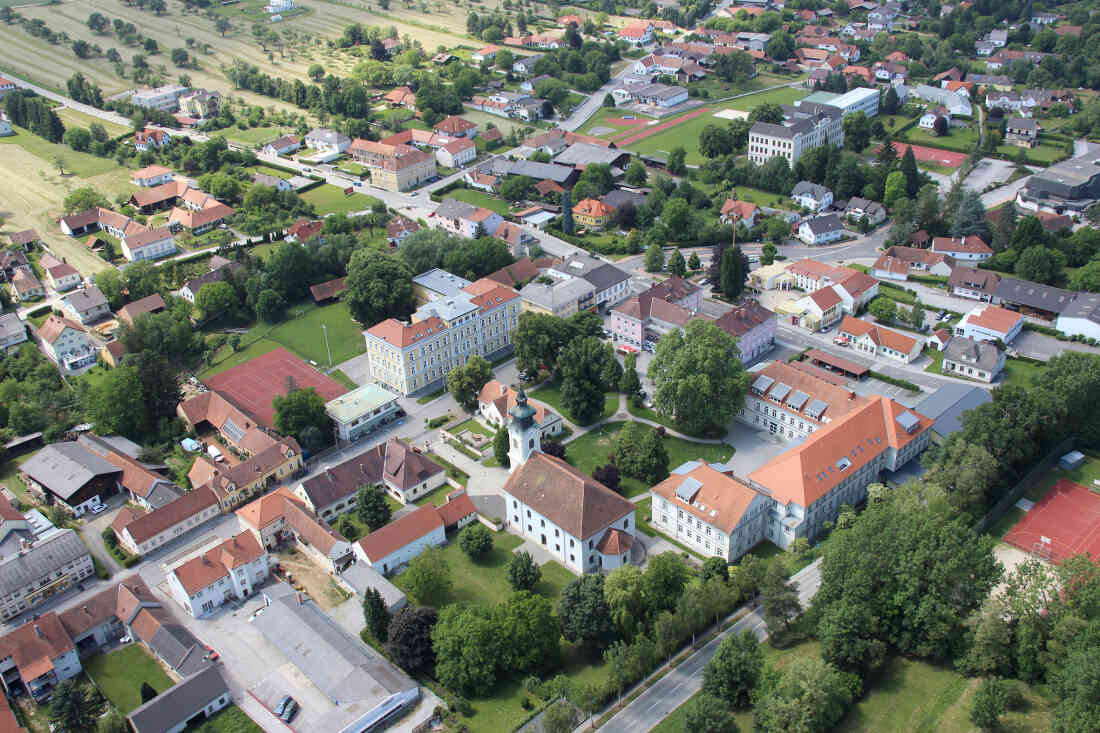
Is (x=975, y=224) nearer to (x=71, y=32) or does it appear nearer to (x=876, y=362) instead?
(x=876, y=362)

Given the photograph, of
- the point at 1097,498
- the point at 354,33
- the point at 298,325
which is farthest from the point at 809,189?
the point at 354,33

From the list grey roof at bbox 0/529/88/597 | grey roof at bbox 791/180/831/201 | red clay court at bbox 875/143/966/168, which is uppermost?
grey roof at bbox 791/180/831/201

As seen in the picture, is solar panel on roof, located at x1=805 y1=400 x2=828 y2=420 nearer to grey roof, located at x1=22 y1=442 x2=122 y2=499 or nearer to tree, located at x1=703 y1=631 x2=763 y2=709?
tree, located at x1=703 y1=631 x2=763 y2=709

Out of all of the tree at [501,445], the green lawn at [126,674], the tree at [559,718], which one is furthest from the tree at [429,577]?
the green lawn at [126,674]

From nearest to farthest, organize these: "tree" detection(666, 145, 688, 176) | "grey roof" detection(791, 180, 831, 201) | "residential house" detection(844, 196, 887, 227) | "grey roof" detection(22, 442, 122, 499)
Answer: "grey roof" detection(22, 442, 122, 499), "residential house" detection(844, 196, 887, 227), "grey roof" detection(791, 180, 831, 201), "tree" detection(666, 145, 688, 176)

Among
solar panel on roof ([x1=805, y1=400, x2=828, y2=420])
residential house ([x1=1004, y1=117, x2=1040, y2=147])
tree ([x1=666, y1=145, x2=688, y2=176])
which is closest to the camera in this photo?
solar panel on roof ([x1=805, y1=400, x2=828, y2=420])

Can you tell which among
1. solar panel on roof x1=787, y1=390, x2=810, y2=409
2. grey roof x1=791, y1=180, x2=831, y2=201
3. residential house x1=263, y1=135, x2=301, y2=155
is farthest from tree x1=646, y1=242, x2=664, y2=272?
residential house x1=263, y1=135, x2=301, y2=155

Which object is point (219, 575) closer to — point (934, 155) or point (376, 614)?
point (376, 614)
